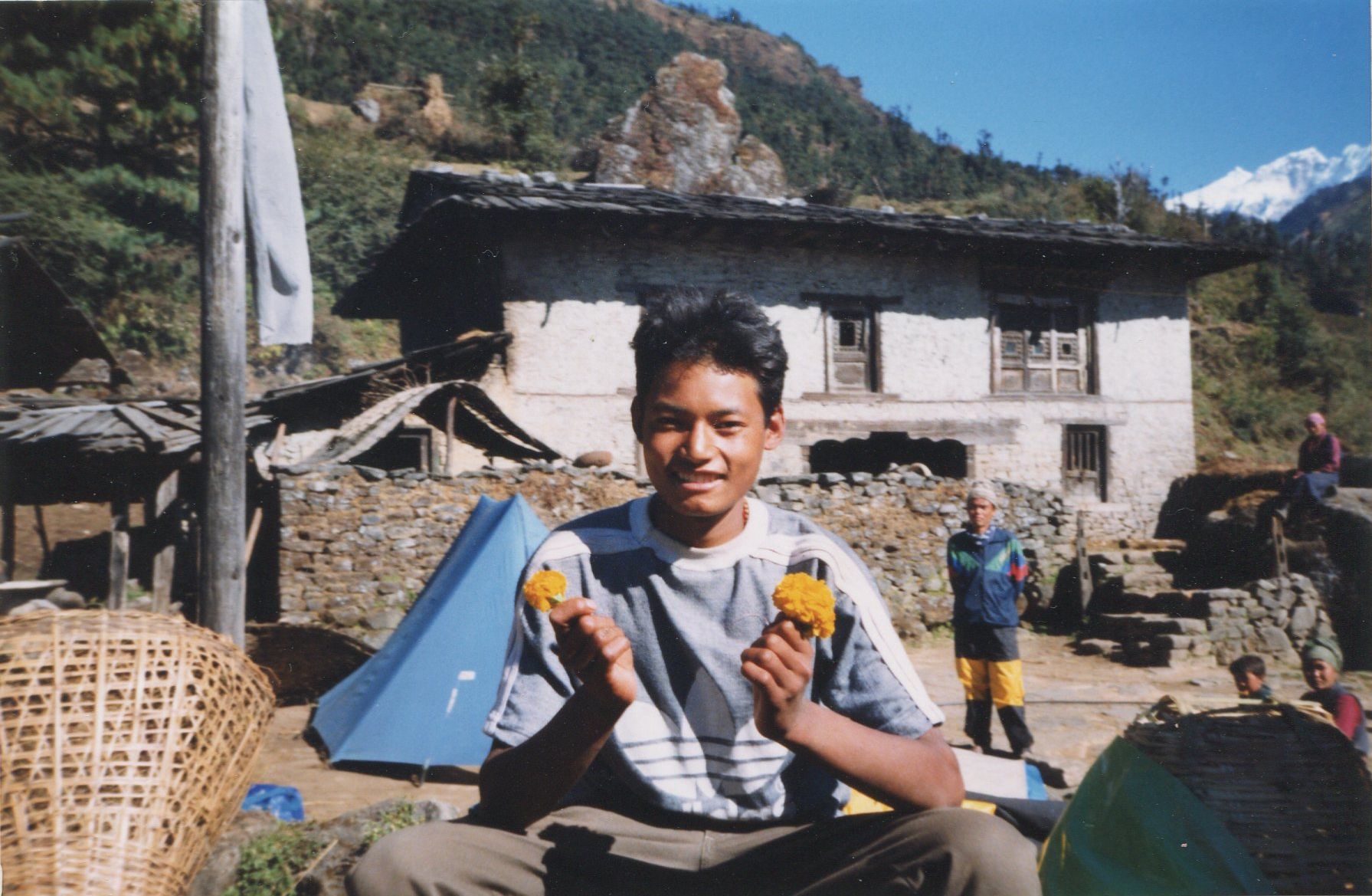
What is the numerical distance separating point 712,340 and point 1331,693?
429 cm

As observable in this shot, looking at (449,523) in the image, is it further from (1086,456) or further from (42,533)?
(1086,456)

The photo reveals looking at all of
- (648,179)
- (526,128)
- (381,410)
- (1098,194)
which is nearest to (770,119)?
(526,128)

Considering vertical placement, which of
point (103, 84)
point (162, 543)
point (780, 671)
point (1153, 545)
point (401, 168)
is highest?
point (401, 168)

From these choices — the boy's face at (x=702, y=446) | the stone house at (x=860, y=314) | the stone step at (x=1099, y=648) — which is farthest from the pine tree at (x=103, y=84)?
the stone step at (x=1099, y=648)

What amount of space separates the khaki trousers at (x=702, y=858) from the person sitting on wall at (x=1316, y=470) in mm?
12238

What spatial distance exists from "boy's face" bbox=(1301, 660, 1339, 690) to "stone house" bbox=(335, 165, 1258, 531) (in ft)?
29.8

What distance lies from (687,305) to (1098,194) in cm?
3202

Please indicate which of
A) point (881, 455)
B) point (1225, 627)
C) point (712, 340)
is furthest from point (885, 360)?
point (712, 340)

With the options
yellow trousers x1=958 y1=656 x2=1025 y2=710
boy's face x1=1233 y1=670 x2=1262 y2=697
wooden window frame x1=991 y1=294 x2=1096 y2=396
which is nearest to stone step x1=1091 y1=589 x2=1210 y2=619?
wooden window frame x1=991 y1=294 x2=1096 y2=396

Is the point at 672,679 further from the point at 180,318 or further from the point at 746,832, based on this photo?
the point at 180,318

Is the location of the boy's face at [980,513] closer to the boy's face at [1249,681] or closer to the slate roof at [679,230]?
the boy's face at [1249,681]

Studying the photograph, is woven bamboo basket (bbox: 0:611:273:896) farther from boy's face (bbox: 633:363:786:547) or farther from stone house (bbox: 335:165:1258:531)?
stone house (bbox: 335:165:1258:531)

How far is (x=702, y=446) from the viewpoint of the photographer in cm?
168

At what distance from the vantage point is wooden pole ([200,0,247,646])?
3.67m
